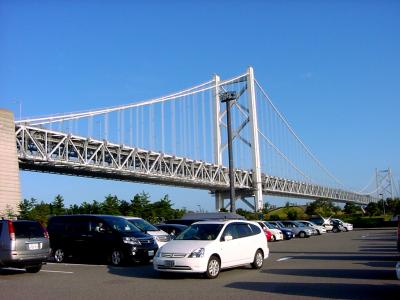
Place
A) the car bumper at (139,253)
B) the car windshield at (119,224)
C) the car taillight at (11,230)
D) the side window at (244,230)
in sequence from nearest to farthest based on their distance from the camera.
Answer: the car taillight at (11,230) → the side window at (244,230) → the car bumper at (139,253) → the car windshield at (119,224)

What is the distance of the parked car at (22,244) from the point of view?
1316 centimetres

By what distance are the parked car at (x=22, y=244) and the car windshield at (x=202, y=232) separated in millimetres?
3693

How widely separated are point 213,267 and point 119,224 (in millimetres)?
5062

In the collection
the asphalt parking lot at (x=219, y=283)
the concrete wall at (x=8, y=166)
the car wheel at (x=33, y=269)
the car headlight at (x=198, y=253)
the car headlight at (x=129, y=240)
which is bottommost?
the asphalt parking lot at (x=219, y=283)

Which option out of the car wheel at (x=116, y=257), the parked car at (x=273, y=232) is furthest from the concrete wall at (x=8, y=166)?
the car wheel at (x=116, y=257)

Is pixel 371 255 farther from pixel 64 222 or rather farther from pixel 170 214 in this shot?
pixel 170 214

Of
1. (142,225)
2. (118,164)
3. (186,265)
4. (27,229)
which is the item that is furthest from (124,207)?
(186,265)

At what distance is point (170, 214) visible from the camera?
154 ft

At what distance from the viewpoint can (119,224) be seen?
1650 centimetres

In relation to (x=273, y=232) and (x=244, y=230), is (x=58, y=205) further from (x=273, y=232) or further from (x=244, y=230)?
(x=244, y=230)

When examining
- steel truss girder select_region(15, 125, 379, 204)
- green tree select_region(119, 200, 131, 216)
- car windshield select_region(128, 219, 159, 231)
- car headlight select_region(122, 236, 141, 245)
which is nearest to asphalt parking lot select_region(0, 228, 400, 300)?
car headlight select_region(122, 236, 141, 245)

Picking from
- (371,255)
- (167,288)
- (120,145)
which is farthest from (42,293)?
(120,145)

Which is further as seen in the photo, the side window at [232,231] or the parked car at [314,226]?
the parked car at [314,226]

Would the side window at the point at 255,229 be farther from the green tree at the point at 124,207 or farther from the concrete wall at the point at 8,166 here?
the green tree at the point at 124,207
